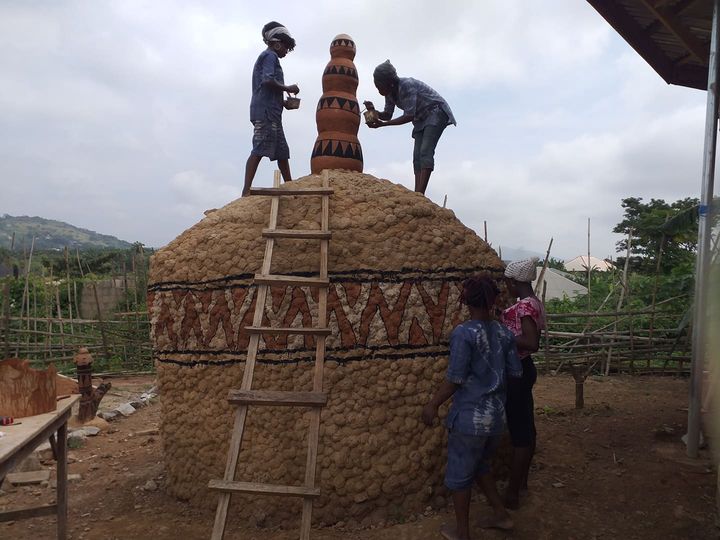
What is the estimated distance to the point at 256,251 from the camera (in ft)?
12.7

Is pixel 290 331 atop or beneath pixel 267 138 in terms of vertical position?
beneath

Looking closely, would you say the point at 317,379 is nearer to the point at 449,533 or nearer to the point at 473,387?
the point at 473,387

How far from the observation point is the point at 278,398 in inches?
122

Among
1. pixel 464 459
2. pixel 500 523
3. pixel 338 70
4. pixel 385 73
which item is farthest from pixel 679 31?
pixel 500 523

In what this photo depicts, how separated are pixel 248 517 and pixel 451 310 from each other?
1.95 meters

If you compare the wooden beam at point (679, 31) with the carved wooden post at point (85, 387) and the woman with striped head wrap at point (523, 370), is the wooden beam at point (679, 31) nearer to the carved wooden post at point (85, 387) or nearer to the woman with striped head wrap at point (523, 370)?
the woman with striped head wrap at point (523, 370)

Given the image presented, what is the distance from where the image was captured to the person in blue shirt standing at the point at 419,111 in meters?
4.62

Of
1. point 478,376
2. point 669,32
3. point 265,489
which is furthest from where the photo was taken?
point 669,32

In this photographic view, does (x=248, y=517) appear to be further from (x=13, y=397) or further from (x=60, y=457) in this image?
(x=13, y=397)

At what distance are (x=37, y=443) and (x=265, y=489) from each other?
113cm

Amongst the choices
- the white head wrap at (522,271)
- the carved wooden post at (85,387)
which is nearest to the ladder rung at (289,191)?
the white head wrap at (522,271)

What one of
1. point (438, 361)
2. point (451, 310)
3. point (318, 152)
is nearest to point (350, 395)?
point (438, 361)

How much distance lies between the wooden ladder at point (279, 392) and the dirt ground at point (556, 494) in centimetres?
82

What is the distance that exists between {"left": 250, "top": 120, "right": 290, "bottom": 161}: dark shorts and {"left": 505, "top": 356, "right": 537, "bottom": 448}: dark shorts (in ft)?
8.86
